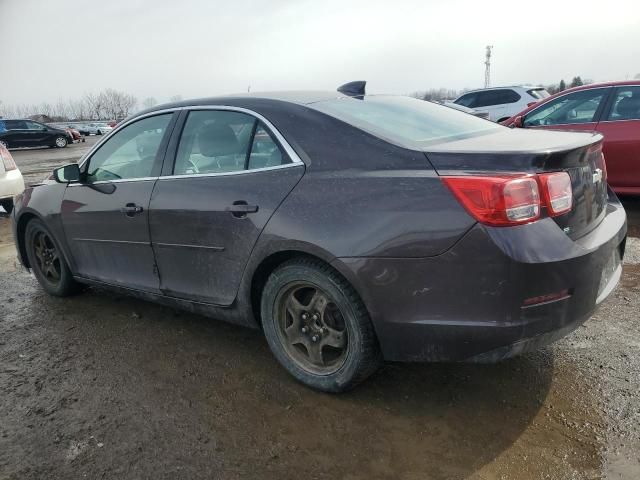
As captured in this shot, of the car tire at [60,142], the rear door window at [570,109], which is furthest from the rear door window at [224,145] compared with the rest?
the car tire at [60,142]

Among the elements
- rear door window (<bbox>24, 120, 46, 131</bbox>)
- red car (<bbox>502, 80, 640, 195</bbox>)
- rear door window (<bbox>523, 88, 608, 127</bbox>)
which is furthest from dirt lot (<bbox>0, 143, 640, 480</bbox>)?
rear door window (<bbox>24, 120, 46, 131</bbox>)

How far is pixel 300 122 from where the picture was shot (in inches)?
112

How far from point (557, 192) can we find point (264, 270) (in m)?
1.50

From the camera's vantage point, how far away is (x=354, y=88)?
3.60m

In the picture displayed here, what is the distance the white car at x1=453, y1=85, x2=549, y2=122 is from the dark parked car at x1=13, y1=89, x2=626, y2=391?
11.8 m

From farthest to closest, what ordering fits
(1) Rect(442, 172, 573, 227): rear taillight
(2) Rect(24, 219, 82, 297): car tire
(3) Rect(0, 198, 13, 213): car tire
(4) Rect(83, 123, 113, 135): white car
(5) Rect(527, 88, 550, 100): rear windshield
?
(4) Rect(83, 123, 113, 135): white car < (5) Rect(527, 88, 550, 100): rear windshield < (3) Rect(0, 198, 13, 213): car tire < (2) Rect(24, 219, 82, 297): car tire < (1) Rect(442, 172, 573, 227): rear taillight

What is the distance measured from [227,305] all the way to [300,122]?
112 cm

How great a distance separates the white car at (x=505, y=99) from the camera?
14.2 metres

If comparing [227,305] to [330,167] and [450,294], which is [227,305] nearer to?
[330,167]

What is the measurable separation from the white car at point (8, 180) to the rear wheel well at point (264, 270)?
6.02 metres

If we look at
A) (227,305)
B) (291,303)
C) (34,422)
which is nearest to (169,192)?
(227,305)

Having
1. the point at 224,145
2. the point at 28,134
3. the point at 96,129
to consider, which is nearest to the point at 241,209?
the point at 224,145

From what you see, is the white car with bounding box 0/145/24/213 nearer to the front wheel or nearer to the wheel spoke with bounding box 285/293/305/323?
the wheel spoke with bounding box 285/293/305/323

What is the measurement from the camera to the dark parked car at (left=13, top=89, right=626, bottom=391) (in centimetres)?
227
